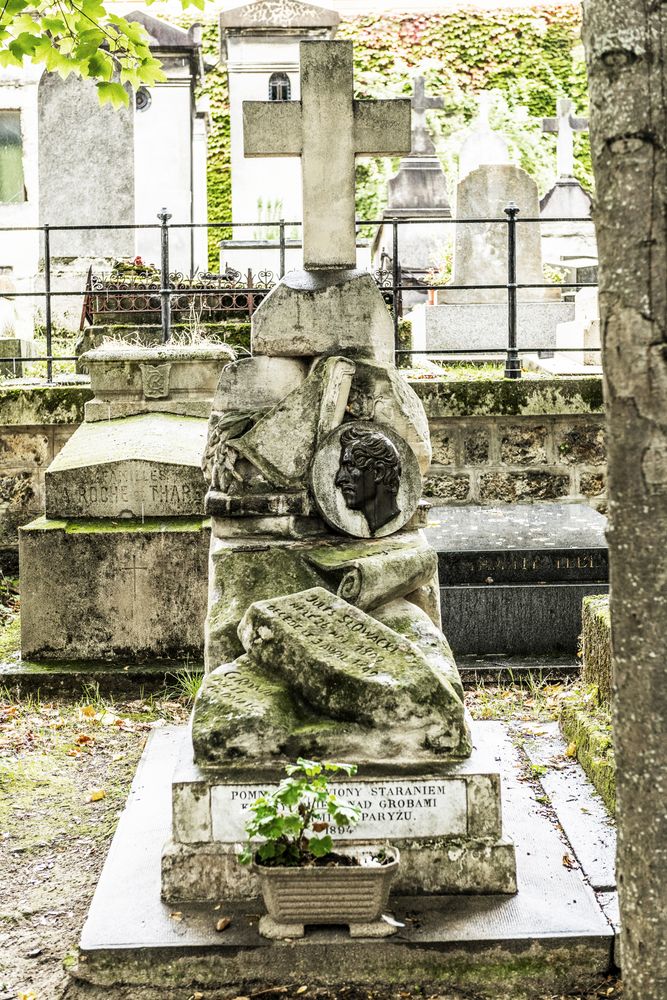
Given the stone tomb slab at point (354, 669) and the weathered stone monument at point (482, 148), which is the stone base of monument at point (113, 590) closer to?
the stone tomb slab at point (354, 669)

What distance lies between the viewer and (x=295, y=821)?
3244 millimetres

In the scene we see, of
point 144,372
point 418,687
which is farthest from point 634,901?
point 144,372

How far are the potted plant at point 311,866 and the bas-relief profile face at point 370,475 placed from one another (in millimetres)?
1072

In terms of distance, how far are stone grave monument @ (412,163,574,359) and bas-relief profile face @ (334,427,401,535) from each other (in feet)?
22.7

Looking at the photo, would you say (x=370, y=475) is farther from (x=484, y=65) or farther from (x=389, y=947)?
(x=484, y=65)

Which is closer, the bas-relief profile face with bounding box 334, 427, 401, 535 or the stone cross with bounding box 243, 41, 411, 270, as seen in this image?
the bas-relief profile face with bounding box 334, 427, 401, 535

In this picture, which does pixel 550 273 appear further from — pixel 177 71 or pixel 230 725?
pixel 230 725

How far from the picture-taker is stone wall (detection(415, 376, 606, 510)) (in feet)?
26.2

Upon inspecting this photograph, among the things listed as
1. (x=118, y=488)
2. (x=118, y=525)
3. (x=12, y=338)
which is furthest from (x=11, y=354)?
(x=118, y=525)

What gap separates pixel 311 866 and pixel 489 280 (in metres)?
9.29

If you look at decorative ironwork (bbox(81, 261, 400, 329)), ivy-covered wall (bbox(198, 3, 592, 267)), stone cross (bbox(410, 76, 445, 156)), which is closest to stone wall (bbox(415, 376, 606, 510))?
decorative ironwork (bbox(81, 261, 400, 329))

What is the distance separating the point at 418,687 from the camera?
3.57 meters

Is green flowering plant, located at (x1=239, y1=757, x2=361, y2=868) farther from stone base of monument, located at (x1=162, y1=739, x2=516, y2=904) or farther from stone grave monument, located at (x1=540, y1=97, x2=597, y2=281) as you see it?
stone grave monument, located at (x1=540, y1=97, x2=597, y2=281)

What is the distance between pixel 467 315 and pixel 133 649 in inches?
225
